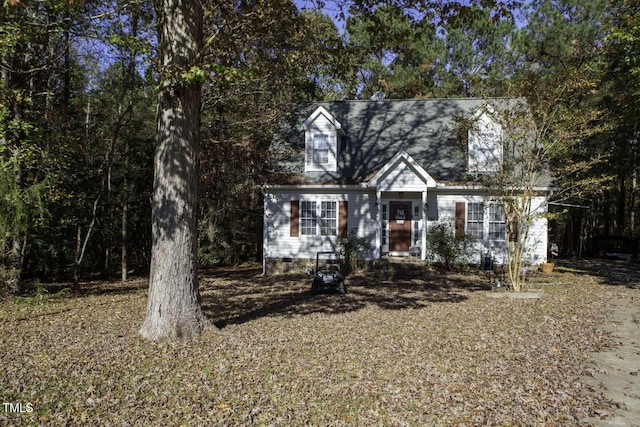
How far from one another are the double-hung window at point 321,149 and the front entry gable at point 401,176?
2456mm

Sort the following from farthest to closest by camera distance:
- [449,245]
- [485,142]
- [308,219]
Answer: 1. [308,219]
2. [449,245]
3. [485,142]

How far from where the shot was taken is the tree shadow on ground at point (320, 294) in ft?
33.4

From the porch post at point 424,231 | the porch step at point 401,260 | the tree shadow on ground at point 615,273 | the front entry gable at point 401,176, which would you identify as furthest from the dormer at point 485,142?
the tree shadow on ground at point 615,273

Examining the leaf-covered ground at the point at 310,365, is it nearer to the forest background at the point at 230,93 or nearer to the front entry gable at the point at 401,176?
the forest background at the point at 230,93

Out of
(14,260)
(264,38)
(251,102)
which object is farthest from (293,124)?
(14,260)

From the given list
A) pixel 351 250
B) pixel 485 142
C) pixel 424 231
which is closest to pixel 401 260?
pixel 424 231

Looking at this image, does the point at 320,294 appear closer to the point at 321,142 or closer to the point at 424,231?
the point at 424,231

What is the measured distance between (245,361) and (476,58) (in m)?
28.2

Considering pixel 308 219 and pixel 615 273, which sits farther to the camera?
pixel 308 219

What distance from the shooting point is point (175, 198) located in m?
Result: 7.34

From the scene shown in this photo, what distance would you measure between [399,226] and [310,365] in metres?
11.8

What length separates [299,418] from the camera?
4.65 meters

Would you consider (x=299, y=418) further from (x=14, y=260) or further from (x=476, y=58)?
(x=476, y=58)

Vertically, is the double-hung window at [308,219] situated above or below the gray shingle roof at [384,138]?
Answer: below
